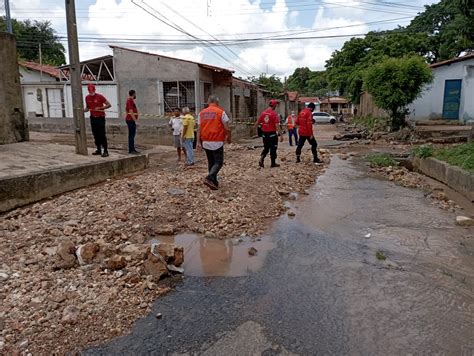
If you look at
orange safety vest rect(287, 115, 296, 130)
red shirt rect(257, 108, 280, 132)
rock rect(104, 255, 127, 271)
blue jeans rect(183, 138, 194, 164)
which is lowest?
rock rect(104, 255, 127, 271)

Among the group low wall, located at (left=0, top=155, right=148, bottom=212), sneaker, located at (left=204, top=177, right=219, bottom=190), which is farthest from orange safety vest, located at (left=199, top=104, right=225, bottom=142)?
low wall, located at (left=0, top=155, right=148, bottom=212)

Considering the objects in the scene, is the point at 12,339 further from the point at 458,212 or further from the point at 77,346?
the point at 458,212

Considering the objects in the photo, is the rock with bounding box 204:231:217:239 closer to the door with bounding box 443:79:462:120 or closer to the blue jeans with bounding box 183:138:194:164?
the blue jeans with bounding box 183:138:194:164

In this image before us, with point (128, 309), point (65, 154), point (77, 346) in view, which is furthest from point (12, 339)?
point (65, 154)

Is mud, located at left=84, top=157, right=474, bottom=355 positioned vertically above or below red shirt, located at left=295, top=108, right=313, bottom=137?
below

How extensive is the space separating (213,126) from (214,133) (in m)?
0.12

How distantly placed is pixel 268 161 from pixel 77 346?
9685 mm

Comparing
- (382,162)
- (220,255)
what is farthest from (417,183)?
(220,255)

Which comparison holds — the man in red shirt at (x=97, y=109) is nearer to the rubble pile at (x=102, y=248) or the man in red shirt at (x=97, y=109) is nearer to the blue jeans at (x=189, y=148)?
the rubble pile at (x=102, y=248)

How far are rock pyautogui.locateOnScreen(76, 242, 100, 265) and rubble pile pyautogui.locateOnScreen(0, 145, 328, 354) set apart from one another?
1 cm

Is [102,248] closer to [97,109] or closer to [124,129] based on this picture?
[97,109]

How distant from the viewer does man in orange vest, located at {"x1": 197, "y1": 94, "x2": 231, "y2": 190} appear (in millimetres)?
7148

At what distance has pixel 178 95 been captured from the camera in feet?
68.4

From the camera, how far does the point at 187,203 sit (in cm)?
660
